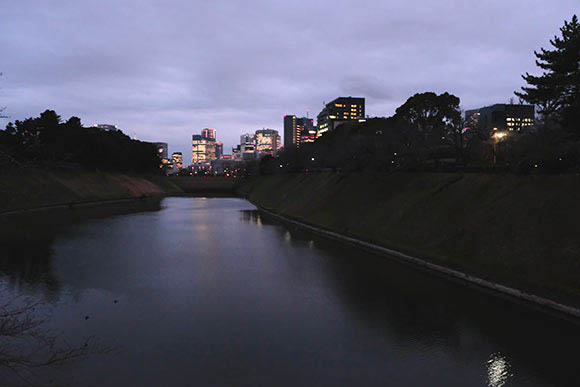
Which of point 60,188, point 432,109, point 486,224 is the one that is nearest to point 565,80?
point 486,224

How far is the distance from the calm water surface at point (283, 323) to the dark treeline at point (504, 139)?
14.9 meters

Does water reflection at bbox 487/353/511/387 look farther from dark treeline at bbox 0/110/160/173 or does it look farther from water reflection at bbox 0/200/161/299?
dark treeline at bbox 0/110/160/173

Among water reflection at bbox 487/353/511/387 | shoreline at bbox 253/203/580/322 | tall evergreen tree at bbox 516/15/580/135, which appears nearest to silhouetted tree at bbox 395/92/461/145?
tall evergreen tree at bbox 516/15/580/135

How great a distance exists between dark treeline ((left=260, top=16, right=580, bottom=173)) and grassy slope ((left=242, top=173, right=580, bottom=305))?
247 centimetres

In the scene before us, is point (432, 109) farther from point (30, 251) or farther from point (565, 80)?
point (30, 251)

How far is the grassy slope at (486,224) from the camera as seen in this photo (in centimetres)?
1711

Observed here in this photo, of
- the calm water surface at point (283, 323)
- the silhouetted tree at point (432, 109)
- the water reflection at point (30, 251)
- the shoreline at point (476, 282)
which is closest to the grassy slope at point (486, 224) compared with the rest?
the shoreline at point (476, 282)

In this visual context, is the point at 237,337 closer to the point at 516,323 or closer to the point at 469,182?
the point at 516,323

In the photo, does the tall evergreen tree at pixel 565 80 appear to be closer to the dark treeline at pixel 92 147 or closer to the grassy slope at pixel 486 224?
the grassy slope at pixel 486 224

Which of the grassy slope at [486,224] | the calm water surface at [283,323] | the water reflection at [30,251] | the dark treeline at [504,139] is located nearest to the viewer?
the calm water surface at [283,323]

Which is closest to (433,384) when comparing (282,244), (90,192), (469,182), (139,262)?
(139,262)

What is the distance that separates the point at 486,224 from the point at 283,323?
15.7m

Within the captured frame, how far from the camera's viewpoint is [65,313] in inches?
555

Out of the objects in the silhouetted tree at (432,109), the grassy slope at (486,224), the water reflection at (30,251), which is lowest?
the water reflection at (30,251)
